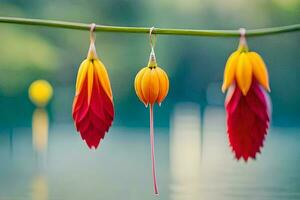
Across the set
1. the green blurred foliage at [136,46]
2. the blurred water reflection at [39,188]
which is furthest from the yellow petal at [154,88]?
the green blurred foliage at [136,46]

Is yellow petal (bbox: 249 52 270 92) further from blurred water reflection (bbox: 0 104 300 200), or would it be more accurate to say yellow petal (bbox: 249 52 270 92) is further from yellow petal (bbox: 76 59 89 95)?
blurred water reflection (bbox: 0 104 300 200)

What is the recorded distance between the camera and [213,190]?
9.62 metres

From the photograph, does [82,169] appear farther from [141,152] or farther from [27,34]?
[27,34]

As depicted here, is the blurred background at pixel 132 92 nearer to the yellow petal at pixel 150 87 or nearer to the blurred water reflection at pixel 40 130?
the blurred water reflection at pixel 40 130

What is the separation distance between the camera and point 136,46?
15.1 m

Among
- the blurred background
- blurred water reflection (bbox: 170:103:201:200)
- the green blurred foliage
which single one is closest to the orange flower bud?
blurred water reflection (bbox: 170:103:201:200)

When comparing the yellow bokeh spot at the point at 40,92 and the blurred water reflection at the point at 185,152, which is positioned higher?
the yellow bokeh spot at the point at 40,92

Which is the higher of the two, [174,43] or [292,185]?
[174,43]

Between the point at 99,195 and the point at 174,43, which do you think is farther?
the point at 174,43

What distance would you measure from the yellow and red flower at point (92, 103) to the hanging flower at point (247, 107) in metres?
0.10

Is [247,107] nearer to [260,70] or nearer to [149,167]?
[260,70]

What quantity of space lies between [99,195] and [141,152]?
489cm

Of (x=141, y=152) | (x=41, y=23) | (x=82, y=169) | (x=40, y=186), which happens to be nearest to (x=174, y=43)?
(x=141, y=152)

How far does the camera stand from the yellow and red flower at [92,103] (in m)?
0.61
